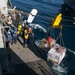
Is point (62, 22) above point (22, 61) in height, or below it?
below

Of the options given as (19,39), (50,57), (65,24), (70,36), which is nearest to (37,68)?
(50,57)

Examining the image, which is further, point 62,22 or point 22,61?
point 62,22

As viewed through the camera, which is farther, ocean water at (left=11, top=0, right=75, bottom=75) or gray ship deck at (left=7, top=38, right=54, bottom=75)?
ocean water at (left=11, top=0, right=75, bottom=75)

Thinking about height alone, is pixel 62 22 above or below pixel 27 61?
below

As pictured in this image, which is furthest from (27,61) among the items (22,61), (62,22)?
(62,22)

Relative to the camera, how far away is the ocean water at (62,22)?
86.7 feet

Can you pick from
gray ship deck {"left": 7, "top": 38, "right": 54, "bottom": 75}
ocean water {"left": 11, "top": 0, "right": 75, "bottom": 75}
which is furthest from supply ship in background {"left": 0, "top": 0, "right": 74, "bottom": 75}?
ocean water {"left": 11, "top": 0, "right": 75, "bottom": 75}

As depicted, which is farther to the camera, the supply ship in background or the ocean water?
the ocean water

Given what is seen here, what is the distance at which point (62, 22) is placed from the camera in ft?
131

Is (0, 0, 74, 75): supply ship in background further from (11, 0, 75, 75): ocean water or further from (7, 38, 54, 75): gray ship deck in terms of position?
(11, 0, 75, 75): ocean water

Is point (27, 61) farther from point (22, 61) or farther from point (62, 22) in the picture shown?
point (62, 22)

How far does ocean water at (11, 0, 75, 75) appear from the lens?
26.4 meters

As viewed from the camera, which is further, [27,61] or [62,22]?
[62,22]

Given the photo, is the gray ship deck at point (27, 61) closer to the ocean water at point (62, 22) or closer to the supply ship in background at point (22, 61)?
the supply ship in background at point (22, 61)
